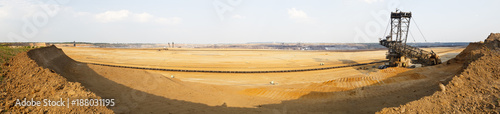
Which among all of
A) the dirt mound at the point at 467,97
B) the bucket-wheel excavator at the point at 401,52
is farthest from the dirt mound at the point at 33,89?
the bucket-wheel excavator at the point at 401,52

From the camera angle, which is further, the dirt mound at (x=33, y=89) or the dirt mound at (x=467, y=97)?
the dirt mound at (x=467, y=97)

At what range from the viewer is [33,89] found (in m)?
7.32

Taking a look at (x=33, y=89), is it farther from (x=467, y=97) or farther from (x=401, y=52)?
(x=401, y=52)

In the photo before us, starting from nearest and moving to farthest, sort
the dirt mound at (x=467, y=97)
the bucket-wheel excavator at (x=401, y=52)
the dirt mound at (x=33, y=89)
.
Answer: the dirt mound at (x=33, y=89) < the dirt mound at (x=467, y=97) < the bucket-wheel excavator at (x=401, y=52)

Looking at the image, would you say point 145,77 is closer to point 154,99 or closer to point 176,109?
point 154,99

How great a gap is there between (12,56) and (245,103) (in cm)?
1075

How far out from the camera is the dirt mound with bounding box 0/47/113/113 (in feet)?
21.9

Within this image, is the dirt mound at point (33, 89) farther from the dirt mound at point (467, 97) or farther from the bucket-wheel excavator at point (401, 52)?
the bucket-wheel excavator at point (401, 52)

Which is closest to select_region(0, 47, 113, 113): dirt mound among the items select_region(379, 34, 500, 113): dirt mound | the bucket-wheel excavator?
select_region(379, 34, 500, 113): dirt mound

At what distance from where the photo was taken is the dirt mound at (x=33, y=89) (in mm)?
6668

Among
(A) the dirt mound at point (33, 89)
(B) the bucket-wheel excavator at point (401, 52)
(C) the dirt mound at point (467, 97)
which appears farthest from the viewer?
(B) the bucket-wheel excavator at point (401, 52)

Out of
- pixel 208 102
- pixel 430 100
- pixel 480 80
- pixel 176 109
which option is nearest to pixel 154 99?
pixel 176 109

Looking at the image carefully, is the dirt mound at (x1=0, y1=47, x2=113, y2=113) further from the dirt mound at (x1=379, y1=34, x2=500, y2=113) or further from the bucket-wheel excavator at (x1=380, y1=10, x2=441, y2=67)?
the bucket-wheel excavator at (x1=380, y1=10, x2=441, y2=67)

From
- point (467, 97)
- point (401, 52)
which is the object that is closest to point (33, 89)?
point (467, 97)
